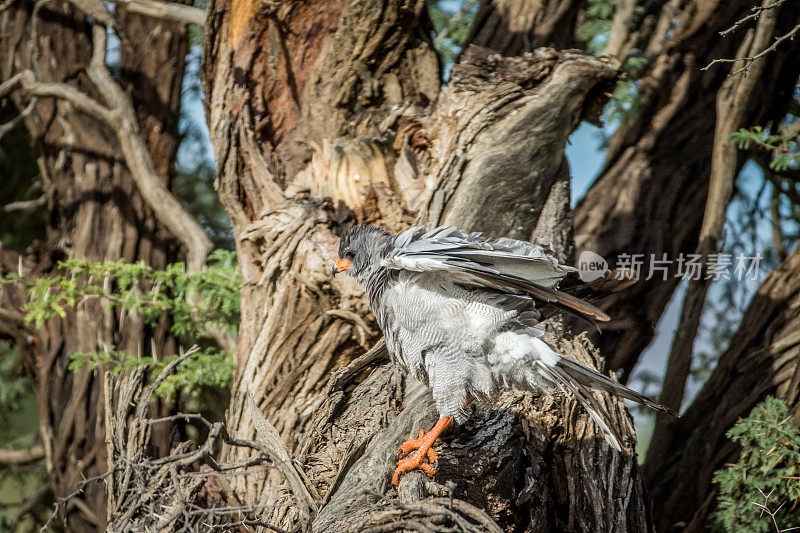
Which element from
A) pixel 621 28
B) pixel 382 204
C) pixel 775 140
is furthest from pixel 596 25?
pixel 382 204

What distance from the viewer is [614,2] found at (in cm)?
508

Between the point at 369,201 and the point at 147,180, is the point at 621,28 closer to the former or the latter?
the point at 369,201

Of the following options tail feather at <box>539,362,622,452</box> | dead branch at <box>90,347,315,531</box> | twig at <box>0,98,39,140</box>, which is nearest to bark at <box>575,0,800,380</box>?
tail feather at <box>539,362,622,452</box>

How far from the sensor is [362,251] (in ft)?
9.11

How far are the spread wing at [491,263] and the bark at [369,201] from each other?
714 millimetres

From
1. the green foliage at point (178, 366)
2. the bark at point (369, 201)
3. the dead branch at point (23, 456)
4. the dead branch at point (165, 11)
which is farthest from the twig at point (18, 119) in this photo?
the dead branch at point (23, 456)

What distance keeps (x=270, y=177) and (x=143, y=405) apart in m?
1.86

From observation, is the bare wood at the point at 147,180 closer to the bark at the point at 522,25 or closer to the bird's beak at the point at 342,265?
the bird's beak at the point at 342,265

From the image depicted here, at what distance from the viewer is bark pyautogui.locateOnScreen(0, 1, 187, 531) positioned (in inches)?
172

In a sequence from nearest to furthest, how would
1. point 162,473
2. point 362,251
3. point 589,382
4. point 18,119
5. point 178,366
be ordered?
point 162,473, point 589,382, point 362,251, point 178,366, point 18,119

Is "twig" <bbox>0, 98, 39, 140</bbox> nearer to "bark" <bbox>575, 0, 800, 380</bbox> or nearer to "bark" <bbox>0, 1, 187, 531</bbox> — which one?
"bark" <bbox>0, 1, 187, 531</bbox>

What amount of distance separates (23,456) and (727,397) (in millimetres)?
5309

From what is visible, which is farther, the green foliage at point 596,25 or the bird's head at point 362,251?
the green foliage at point 596,25

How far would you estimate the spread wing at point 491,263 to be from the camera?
224 cm
